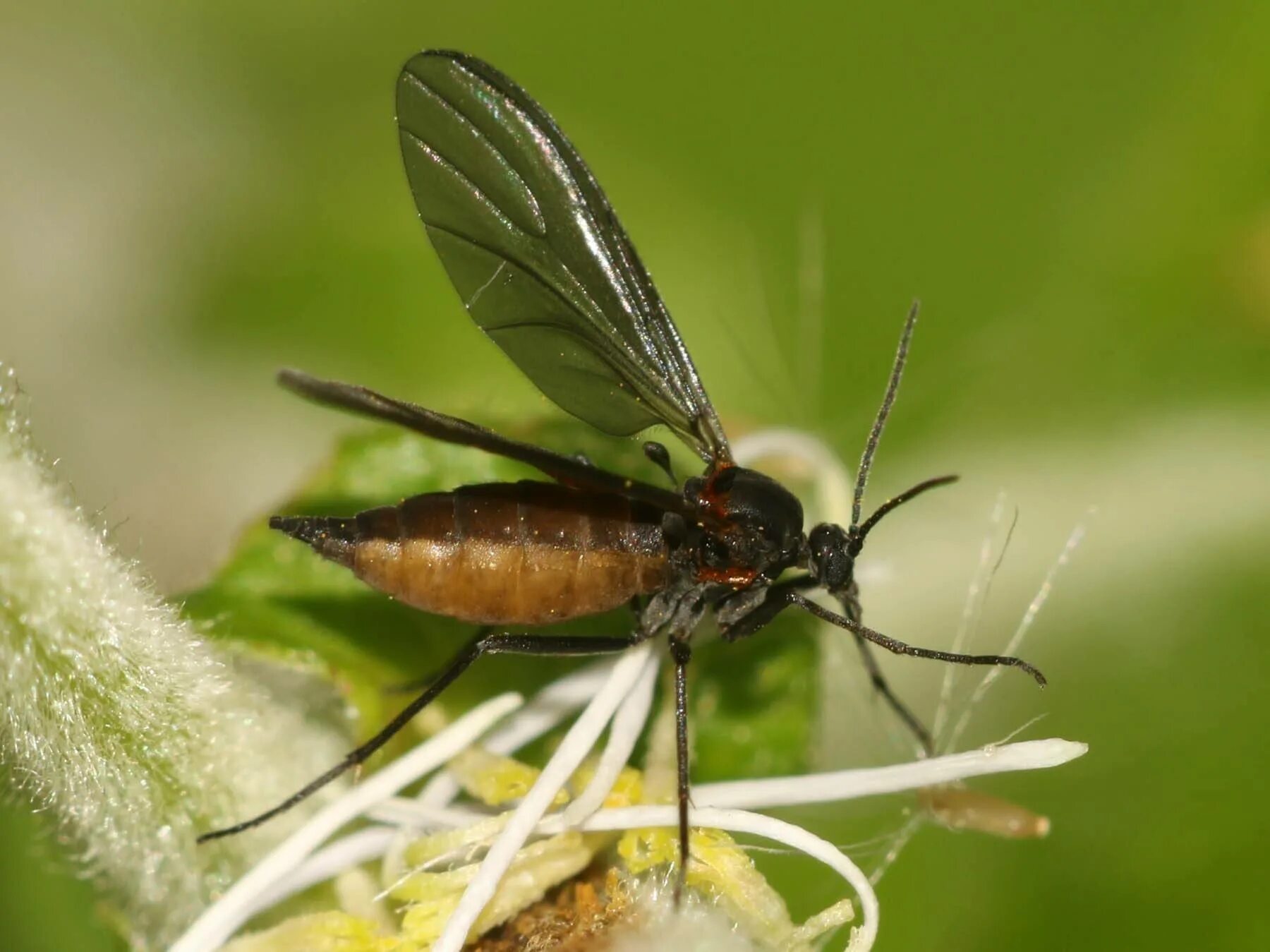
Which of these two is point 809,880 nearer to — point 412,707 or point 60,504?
point 412,707

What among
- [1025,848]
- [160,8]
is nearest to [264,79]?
[160,8]

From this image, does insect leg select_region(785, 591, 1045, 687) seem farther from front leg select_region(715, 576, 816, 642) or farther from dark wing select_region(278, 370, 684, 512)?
dark wing select_region(278, 370, 684, 512)

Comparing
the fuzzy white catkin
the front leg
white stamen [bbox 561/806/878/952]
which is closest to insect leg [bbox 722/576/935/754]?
the front leg

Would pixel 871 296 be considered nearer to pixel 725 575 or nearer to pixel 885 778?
pixel 725 575

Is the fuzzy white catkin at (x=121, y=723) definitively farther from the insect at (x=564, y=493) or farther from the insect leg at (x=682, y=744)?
the insect leg at (x=682, y=744)

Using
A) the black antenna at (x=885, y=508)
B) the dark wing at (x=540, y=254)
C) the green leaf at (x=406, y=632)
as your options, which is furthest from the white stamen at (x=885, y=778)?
the dark wing at (x=540, y=254)

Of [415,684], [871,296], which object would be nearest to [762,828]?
[415,684]
